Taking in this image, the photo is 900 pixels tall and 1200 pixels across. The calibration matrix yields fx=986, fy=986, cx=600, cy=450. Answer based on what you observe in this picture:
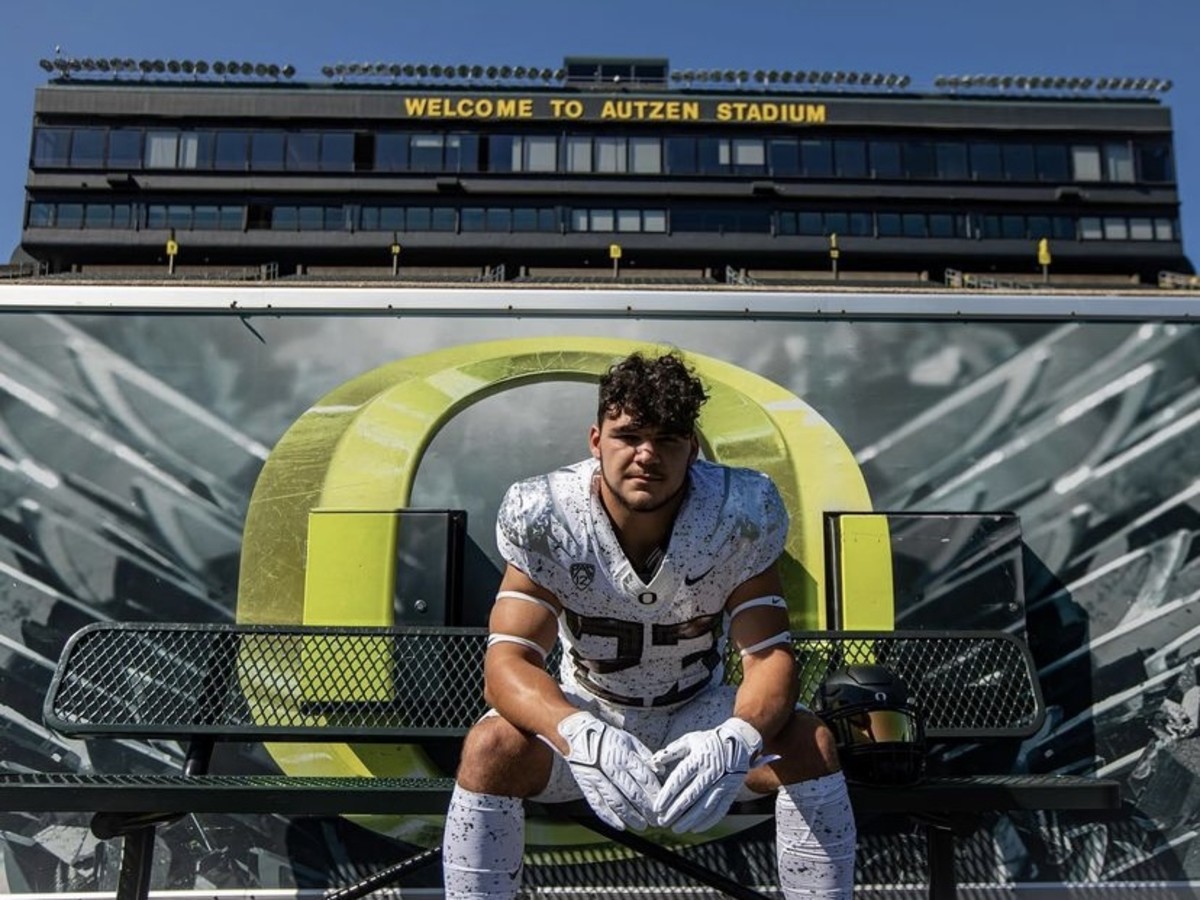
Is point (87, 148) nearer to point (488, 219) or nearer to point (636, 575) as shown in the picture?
point (488, 219)

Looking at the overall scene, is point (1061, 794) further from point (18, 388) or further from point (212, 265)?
point (212, 265)

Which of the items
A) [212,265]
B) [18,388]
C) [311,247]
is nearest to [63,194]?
[212,265]

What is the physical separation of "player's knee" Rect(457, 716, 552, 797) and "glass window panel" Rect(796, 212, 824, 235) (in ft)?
135

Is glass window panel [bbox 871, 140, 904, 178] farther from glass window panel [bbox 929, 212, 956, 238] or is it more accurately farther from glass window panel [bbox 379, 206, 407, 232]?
glass window panel [bbox 379, 206, 407, 232]

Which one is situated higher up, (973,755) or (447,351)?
(447,351)

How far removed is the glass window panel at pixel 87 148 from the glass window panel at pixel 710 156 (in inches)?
988

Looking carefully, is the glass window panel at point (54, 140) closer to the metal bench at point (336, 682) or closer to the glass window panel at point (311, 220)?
the glass window panel at point (311, 220)

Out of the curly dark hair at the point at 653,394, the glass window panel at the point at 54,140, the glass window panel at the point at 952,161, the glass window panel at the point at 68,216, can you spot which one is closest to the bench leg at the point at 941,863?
the curly dark hair at the point at 653,394

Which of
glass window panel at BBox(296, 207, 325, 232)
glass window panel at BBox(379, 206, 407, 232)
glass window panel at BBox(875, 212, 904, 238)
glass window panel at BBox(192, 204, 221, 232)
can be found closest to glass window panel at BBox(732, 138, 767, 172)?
glass window panel at BBox(875, 212, 904, 238)

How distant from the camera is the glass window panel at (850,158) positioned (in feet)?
137

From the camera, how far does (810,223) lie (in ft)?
135

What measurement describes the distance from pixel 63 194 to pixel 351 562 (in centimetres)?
4531

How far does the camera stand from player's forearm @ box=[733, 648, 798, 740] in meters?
2.06

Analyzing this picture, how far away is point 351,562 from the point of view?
315cm
